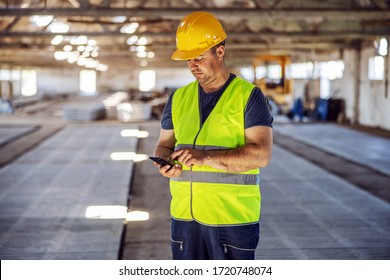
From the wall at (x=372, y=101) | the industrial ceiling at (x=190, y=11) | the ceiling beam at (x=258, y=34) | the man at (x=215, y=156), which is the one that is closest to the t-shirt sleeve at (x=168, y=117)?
the man at (x=215, y=156)

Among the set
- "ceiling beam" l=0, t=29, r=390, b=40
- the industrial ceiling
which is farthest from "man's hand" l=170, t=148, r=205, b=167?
"ceiling beam" l=0, t=29, r=390, b=40

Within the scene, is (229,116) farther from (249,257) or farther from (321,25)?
(321,25)

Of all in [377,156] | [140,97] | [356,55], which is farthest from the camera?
[140,97]

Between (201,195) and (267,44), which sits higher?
(267,44)

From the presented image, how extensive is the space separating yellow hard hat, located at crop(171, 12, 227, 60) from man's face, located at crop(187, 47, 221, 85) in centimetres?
3

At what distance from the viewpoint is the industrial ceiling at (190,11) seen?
12.7m

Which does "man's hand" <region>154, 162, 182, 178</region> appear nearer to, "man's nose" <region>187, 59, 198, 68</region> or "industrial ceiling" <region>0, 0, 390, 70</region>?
"man's nose" <region>187, 59, 198, 68</region>

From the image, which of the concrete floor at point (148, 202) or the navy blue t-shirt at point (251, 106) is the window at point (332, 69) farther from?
the navy blue t-shirt at point (251, 106)

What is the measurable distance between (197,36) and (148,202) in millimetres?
6611

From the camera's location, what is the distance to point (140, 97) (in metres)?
34.8

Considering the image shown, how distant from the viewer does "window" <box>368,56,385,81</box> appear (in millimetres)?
22375

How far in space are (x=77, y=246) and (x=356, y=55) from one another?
66.4 ft

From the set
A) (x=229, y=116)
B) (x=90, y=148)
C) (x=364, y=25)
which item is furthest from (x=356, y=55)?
(x=229, y=116)

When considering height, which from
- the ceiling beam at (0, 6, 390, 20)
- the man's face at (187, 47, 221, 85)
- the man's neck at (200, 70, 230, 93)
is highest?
the ceiling beam at (0, 6, 390, 20)
